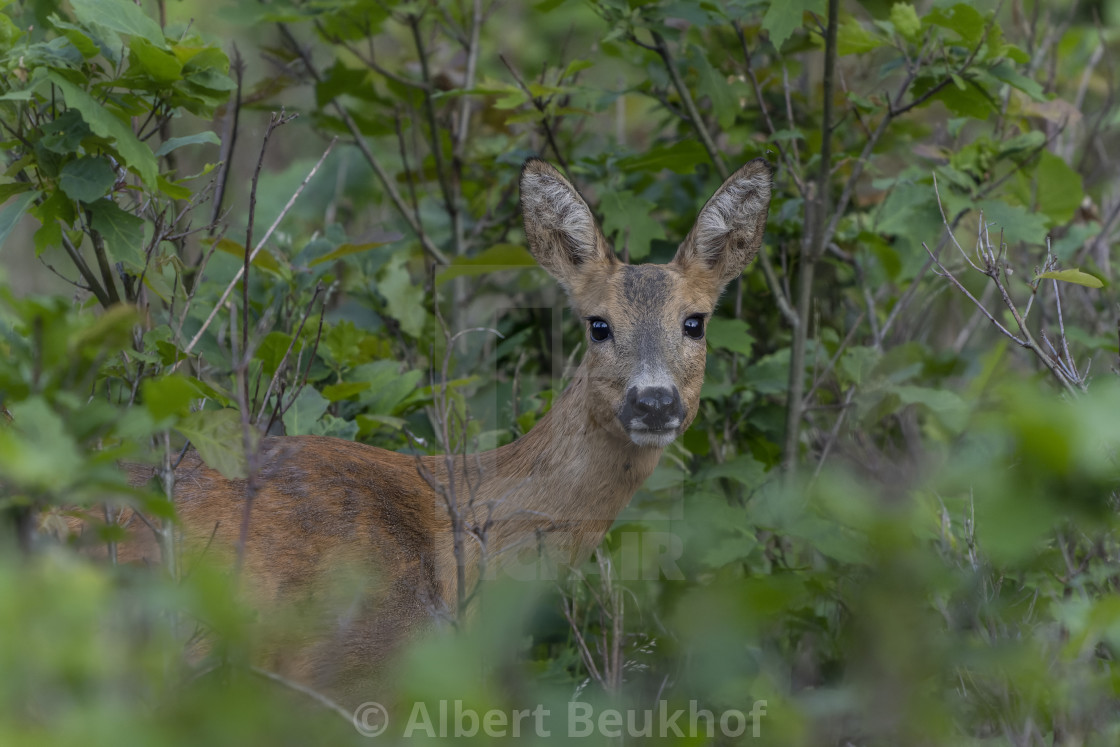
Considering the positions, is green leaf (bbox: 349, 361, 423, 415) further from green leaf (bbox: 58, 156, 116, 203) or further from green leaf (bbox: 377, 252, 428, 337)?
green leaf (bbox: 58, 156, 116, 203)

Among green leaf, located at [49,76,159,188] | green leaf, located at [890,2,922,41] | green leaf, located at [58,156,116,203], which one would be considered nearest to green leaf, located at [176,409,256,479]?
green leaf, located at [49,76,159,188]

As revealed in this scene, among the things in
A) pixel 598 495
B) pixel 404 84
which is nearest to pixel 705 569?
pixel 598 495

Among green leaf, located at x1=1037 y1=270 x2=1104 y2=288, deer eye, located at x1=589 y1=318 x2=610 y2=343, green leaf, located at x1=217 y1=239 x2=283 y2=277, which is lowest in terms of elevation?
deer eye, located at x1=589 y1=318 x2=610 y2=343

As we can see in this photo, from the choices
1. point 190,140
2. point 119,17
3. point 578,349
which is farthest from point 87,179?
point 578,349

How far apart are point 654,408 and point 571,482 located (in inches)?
17.5


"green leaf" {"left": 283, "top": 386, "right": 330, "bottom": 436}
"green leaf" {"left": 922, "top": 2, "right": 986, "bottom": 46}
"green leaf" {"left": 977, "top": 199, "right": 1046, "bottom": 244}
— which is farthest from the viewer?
"green leaf" {"left": 977, "top": 199, "right": 1046, "bottom": 244}

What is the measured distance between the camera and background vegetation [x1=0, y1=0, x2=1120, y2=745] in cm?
156

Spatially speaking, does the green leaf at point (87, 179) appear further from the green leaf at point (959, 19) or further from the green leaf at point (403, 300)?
the green leaf at point (959, 19)

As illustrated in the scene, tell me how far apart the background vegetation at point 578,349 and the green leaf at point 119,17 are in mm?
17

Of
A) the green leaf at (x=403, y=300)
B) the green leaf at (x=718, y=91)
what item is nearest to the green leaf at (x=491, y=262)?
the green leaf at (x=403, y=300)

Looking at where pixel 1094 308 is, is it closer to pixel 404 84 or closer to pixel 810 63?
pixel 810 63

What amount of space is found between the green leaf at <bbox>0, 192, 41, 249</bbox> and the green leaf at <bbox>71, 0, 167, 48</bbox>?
1.80 ft

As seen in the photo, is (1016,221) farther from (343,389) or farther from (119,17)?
(119,17)

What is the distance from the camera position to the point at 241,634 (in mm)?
1445
